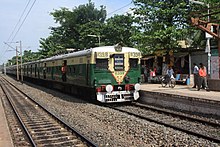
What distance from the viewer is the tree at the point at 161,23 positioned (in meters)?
21.8

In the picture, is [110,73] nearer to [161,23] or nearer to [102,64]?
[102,64]

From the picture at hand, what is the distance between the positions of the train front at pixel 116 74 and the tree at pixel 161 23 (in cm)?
737

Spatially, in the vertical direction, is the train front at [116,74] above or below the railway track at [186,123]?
above

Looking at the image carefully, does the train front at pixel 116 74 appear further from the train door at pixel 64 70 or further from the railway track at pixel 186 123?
the train door at pixel 64 70

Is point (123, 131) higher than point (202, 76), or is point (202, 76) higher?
point (202, 76)

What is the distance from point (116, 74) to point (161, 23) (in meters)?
9.57

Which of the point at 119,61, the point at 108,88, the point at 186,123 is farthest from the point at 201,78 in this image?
the point at 186,123

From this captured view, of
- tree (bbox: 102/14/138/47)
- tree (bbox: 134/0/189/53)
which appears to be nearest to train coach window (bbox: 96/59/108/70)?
tree (bbox: 134/0/189/53)

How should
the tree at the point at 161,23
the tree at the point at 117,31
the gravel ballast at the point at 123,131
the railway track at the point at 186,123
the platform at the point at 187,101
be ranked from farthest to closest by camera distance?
the tree at the point at 117,31 → the tree at the point at 161,23 → the platform at the point at 187,101 → the railway track at the point at 186,123 → the gravel ballast at the point at 123,131

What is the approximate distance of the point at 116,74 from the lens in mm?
14625

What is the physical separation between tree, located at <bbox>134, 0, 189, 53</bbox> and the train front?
7.37 meters

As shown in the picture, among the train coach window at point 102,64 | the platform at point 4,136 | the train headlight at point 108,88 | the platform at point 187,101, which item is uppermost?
the train coach window at point 102,64

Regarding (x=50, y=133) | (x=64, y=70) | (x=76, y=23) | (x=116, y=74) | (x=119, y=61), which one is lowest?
(x=50, y=133)

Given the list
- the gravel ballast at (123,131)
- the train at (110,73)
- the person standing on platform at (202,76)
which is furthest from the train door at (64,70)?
the person standing on platform at (202,76)
